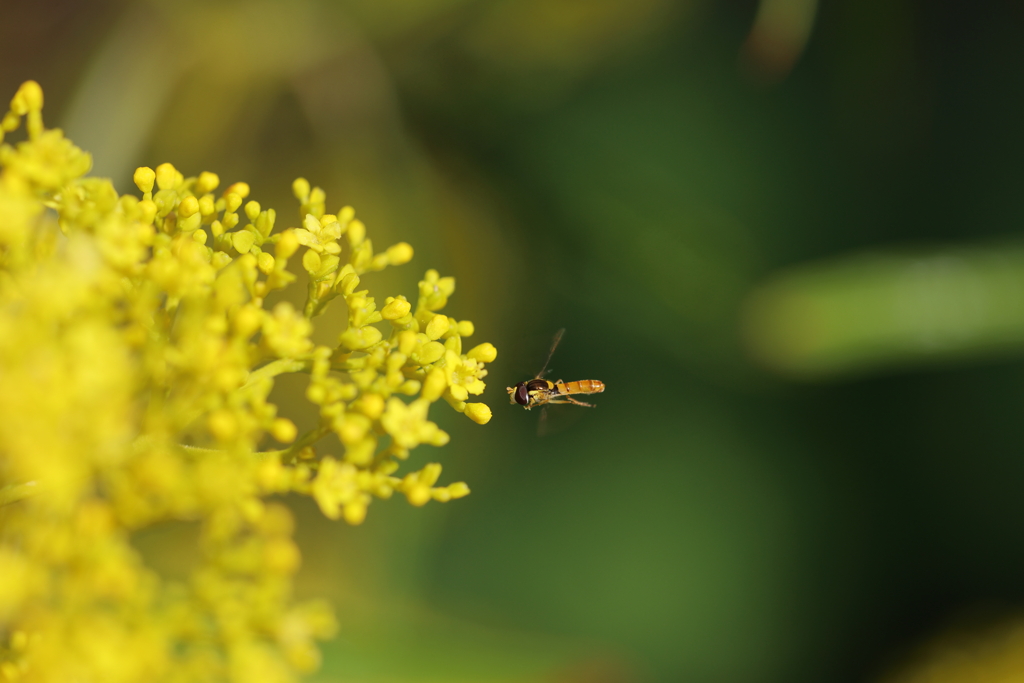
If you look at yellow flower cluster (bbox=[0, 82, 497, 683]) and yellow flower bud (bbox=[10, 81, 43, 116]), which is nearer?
yellow flower cluster (bbox=[0, 82, 497, 683])

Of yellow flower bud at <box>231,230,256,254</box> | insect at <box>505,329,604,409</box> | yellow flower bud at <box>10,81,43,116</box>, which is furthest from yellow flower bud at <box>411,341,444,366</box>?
insect at <box>505,329,604,409</box>

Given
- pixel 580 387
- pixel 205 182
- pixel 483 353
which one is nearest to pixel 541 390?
pixel 580 387

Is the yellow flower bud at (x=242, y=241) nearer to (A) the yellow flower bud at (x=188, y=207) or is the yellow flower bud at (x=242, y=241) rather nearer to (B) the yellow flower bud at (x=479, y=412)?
(A) the yellow flower bud at (x=188, y=207)

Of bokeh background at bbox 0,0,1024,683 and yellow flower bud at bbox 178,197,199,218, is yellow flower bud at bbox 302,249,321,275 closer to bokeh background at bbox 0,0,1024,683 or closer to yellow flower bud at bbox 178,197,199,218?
yellow flower bud at bbox 178,197,199,218

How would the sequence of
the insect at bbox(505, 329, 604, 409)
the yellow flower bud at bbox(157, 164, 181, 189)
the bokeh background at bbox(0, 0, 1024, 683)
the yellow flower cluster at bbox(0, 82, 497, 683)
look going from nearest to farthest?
the yellow flower cluster at bbox(0, 82, 497, 683) < the yellow flower bud at bbox(157, 164, 181, 189) < the insect at bbox(505, 329, 604, 409) < the bokeh background at bbox(0, 0, 1024, 683)

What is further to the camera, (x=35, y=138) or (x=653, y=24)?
(x=653, y=24)

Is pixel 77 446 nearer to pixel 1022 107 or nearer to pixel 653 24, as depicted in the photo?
pixel 653 24

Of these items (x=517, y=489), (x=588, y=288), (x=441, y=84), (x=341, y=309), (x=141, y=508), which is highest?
(x=441, y=84)

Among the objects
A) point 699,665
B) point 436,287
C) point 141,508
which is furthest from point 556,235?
point 141,508
